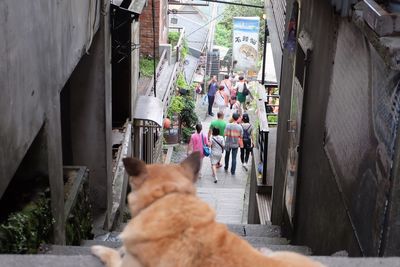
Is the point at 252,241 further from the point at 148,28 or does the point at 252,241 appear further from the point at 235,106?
the point at 235,106

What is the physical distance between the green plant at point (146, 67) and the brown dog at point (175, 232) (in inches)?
585

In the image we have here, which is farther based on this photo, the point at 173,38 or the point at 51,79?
the point at 173,38

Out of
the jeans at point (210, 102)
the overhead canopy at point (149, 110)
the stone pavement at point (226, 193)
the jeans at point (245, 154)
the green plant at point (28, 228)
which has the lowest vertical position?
the stone pavement at point (226, 193)

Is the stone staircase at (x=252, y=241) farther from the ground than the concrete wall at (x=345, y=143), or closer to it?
closer to it

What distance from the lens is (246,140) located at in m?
17.6

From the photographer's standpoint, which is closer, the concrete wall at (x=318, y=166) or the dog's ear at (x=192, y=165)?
the dog's ear at (x=192, y=165)

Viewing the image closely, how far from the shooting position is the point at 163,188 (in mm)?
3266

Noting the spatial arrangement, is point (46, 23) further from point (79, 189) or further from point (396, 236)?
point (396, 236)

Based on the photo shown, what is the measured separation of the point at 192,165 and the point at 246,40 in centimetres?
2448

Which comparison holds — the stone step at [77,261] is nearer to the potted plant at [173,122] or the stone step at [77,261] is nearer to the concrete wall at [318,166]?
the concrete wall at [318,166]

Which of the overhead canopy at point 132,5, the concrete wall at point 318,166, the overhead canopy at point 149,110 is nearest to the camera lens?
the concrete wall at point 318,166

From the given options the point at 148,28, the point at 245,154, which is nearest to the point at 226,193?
the point at 245,154

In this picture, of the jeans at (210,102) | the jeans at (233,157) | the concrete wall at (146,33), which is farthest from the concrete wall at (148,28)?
the jeans at (210,102)

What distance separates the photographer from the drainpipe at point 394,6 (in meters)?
4.98
